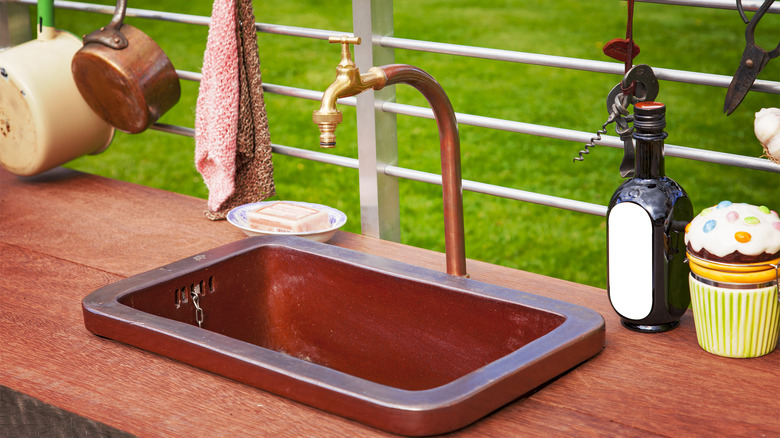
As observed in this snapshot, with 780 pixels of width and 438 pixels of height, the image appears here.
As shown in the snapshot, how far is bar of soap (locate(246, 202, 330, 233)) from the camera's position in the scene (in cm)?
147

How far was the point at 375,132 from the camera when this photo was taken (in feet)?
5.14

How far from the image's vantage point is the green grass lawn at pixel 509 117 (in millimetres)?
3633

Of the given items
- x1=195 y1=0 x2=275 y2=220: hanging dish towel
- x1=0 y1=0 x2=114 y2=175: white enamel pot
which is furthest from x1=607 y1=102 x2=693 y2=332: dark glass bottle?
x1=0 y1=0 x2=114 y2=175: white enamel pot

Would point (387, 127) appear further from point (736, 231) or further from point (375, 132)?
point (736, 231)

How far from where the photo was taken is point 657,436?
915mm

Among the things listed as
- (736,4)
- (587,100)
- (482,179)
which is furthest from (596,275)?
(736,4)

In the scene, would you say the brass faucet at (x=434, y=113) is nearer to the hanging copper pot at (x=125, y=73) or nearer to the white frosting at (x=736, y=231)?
the white frosting at (x=736, y=231)

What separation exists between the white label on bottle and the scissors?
0.61 ft

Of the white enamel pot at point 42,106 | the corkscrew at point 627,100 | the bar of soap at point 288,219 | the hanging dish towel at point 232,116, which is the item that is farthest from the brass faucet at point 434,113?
the white enamel pot at point 42,106

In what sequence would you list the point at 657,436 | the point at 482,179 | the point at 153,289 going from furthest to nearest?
the point at 482,179
the point at 153,289
the point at 657,436

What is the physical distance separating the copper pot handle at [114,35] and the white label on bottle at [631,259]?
97cm

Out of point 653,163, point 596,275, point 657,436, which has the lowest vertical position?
point 596,275

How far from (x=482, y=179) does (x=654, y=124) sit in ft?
9.44

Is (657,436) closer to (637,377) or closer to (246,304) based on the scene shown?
(637,377)
